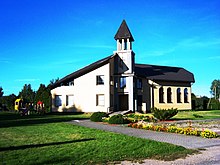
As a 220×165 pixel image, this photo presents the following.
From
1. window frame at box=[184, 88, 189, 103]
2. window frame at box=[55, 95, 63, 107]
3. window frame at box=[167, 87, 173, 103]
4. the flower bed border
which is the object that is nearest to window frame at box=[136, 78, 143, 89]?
window frame at box=[167, 87, 173, 103]

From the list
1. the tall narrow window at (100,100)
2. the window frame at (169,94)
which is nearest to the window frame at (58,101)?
the tall narrow window at (100,100)

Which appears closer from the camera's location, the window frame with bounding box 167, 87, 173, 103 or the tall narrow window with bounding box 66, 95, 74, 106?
the tall narrow window with bounding box 66, 95, 74, 106

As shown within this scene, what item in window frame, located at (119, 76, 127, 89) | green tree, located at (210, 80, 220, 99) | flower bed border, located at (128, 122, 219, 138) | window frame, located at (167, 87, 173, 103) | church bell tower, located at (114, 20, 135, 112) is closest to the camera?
flower bed border, located at (128, 122, 219, 138)

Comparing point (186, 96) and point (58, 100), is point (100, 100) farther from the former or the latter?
point (186, 96)

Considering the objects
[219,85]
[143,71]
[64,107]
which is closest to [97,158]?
[64,107]

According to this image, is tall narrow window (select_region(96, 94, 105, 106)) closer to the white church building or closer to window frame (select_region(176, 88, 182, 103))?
the white church building

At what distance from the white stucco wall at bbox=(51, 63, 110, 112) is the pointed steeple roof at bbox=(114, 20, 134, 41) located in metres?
4.31

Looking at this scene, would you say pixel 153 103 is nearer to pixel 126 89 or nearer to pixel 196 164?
pixel 126 89

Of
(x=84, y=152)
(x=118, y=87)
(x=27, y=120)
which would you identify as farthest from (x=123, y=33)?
(x=84, y=152)

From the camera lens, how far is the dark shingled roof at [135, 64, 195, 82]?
34.5 meters

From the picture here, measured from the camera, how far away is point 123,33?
1214 inches

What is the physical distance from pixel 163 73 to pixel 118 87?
980cm

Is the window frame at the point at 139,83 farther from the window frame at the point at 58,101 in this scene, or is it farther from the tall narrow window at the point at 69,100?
the window frame at the point at 58,101

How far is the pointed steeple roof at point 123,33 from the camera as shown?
3038cm
